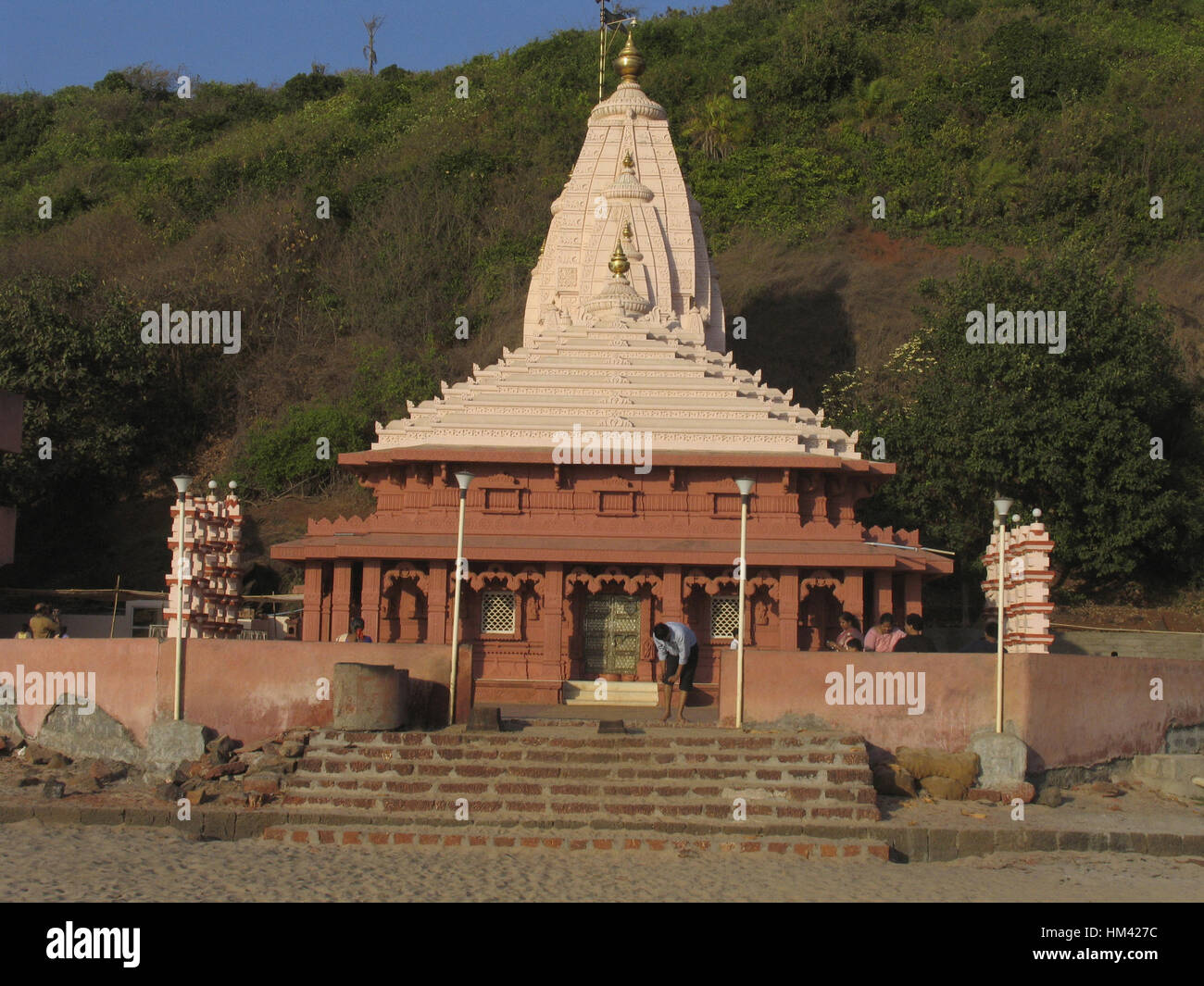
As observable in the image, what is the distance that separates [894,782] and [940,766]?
0.64 metres

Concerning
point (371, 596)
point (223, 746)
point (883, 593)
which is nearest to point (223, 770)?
point (223, 746)

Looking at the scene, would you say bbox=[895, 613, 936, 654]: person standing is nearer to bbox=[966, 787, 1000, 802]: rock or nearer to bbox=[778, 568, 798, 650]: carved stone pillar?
bbox=[778, 568, 798, 650]: carved stone pillar

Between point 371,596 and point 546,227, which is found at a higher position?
point 546,227

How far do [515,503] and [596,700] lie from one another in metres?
3.29

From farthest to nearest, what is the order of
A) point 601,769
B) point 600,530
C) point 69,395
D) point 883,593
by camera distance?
1. point 69,395
2. point 600,530
3. point 883,593
4. point 601,769

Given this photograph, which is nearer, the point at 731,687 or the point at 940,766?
the point at 940,766

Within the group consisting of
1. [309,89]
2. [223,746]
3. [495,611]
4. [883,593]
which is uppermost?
[309,89]

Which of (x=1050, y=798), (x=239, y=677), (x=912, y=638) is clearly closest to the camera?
(x=1050, y=798)

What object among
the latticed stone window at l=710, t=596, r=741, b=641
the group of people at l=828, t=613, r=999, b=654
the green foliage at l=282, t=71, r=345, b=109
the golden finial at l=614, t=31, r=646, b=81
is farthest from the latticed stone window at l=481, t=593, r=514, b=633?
the green foliage at l=282, t=71, r=345, b=109

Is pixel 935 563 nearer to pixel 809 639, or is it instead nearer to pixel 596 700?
pixel 809 639

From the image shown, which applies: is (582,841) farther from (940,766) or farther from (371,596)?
(371,596)

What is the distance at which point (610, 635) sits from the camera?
21.1m

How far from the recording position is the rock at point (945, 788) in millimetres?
14656

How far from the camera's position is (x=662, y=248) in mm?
28156
